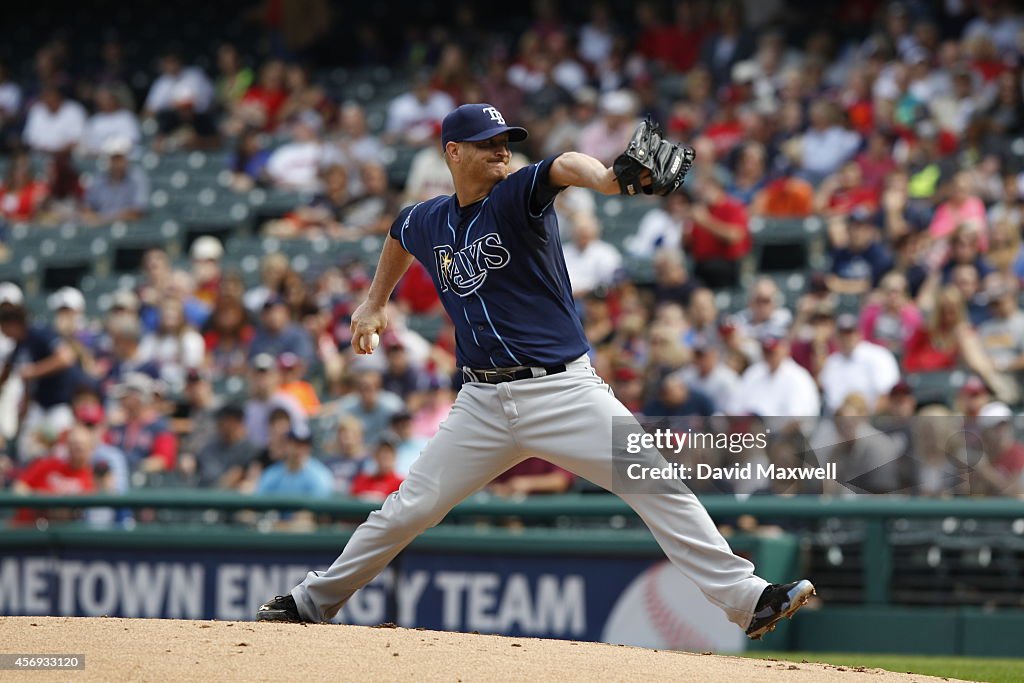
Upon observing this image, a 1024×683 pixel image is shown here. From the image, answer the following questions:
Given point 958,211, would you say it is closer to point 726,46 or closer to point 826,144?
point 826,144

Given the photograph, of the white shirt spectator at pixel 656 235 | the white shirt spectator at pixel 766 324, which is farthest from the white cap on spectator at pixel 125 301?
the white shirt spectator at pixel 766 324

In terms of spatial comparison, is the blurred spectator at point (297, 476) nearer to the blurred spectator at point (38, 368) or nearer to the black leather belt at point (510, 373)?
the blurred spectator at point (38, 368)

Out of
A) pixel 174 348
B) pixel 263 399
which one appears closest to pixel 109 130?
pixel 174 348

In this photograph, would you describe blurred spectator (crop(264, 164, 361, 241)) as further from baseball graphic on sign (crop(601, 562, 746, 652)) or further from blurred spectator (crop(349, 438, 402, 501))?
baseball graphic on sign (crop(601, 562, 746, 652))

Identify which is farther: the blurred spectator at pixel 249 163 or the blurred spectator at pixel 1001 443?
the blurred spectator at pixel 249 163

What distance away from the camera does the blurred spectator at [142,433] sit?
35.2 feet

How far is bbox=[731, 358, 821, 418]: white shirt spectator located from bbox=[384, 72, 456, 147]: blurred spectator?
5.93 metres

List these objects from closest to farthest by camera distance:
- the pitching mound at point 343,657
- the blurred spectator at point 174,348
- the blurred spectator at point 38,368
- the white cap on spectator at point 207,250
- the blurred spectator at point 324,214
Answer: the pitching mound at point 343,657
the blurred spectator at point 38,368
the blurred spectator at point 174,348
the white cap on spectator at point 207,250
the blurred spectator at point 324,214

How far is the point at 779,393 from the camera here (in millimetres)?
9281

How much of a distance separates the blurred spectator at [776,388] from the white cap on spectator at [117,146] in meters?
8.04

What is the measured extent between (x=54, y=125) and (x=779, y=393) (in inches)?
409

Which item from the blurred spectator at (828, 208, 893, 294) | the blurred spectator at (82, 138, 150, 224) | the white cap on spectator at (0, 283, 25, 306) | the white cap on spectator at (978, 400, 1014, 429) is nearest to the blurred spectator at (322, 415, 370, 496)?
the blurred spectator at (828, 208, 893, 294)

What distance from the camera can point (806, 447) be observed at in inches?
333

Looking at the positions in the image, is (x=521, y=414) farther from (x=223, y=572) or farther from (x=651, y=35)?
(x=651, y=35)
